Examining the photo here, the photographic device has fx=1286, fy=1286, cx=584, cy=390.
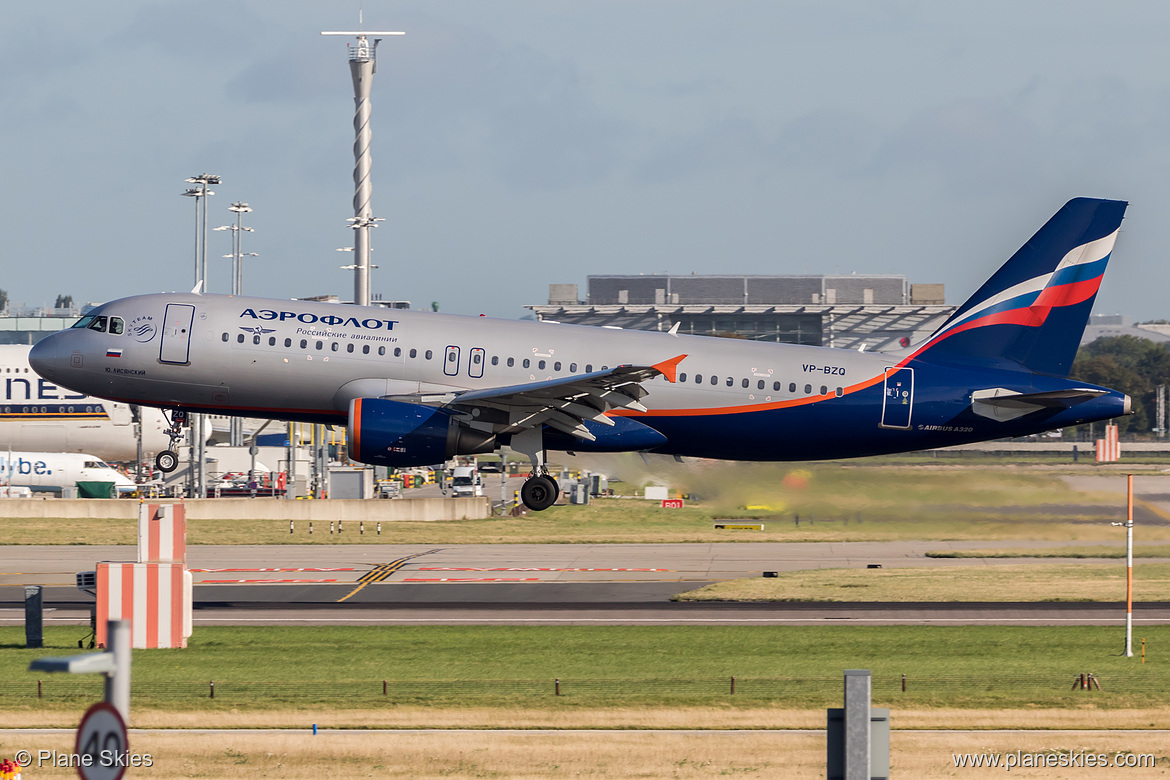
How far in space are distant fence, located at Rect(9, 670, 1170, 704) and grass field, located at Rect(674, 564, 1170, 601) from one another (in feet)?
45.8

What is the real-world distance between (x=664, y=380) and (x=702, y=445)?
2.47 meters

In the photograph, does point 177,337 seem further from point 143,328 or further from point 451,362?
point 451,362

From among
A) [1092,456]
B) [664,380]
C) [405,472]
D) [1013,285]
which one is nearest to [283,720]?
[664,380]

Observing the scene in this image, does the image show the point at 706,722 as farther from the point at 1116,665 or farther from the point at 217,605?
the point at 217,605

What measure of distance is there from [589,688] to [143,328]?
59.2 feet

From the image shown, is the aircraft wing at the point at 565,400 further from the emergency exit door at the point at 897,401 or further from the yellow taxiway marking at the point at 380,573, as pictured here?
the yellow taxiway marking at the point at 380,573

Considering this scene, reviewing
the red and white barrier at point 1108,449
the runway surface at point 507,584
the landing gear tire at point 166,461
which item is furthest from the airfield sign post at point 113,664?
the red and white barrier at point 1108,449

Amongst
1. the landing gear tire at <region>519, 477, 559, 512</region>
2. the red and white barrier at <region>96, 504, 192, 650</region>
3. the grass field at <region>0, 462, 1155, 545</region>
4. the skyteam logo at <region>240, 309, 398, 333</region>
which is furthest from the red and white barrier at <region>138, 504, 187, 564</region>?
the grass field at <region>0, 462, 1155, 545</region>

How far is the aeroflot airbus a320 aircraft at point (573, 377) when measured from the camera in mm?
36906

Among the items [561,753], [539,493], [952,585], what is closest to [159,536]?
[539,493]

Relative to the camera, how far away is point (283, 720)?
84.8 ft

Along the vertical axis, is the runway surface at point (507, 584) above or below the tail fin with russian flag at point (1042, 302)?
below

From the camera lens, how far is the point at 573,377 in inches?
1417

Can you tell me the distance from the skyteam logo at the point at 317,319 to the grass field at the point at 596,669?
8823mm
